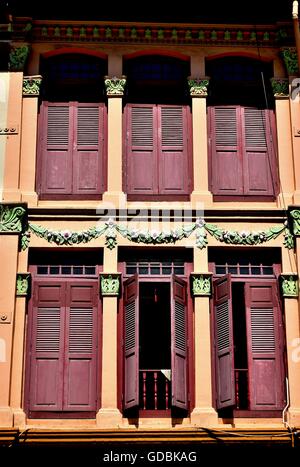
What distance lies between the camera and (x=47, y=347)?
1516 centimetres

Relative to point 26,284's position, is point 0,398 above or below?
below

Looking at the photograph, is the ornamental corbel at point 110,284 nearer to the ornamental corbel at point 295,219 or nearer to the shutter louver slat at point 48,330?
the shutter louver slat at point 48,330

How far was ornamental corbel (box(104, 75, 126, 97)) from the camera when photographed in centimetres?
1639

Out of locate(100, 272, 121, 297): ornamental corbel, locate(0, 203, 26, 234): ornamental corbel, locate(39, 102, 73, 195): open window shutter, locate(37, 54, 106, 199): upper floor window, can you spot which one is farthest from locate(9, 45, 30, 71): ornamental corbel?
locate(100, 272, 121, 297): ornamental corbel

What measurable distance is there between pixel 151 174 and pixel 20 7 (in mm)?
3399

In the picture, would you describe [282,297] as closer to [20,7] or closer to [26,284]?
[26,284]

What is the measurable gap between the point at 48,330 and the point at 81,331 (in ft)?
1.57

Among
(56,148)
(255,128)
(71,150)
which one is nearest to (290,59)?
(255,128)

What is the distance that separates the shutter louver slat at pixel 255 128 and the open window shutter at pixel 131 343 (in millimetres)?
3045

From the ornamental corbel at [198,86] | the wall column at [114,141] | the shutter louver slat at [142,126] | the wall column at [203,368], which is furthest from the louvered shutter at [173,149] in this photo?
the wall column at [203,368]

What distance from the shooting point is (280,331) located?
1537 centimetres

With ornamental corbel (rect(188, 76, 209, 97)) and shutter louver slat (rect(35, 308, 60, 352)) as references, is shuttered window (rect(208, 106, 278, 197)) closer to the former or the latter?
ornamental corbel (rect(188, 76, 209, 97))

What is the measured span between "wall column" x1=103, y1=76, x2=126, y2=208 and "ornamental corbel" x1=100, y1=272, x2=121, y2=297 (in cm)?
110

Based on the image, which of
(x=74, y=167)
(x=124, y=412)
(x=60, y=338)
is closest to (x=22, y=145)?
(x=74, y=167)
